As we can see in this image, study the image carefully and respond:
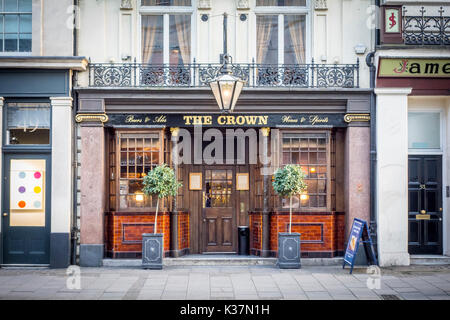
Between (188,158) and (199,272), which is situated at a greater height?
(188,158)

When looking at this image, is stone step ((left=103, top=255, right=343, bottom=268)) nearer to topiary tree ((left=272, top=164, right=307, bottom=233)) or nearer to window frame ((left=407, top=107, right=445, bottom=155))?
topiary tree ((left=272, top=164, right=307, bottom=233))

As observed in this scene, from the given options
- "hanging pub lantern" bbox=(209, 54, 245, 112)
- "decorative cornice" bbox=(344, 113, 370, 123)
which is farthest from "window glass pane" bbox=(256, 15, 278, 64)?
"decorative cornice" bbox=(344, 113, 370, 123)

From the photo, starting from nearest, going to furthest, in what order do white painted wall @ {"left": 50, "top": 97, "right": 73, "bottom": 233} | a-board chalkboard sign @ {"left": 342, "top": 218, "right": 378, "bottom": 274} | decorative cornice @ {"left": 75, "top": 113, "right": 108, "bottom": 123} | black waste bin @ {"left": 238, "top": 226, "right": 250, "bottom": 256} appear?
a-board chalkboard sign @ {"left": 342, "top": 218, "right": 378, "bottom": 274} < white painted wall @ {"left": 50, "top": 97, "right": 73, "bottom": 233} < decorative cornice @ {"left": 75, "top": 113, "right": 108, "bottom": 123} < black waste bin @ {"left": 238, "top": 226, "right": 250, "bottom": 256}

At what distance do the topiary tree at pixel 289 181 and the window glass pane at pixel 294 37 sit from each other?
2.96 meters

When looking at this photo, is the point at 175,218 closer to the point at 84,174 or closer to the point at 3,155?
the point at 84,174

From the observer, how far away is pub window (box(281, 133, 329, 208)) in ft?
43.7

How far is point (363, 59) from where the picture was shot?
13062 mm

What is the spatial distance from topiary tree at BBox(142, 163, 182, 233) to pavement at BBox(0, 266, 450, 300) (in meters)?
1.88

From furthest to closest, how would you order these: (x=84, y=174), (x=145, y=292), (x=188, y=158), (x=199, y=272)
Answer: (x=188, y=158)
(x=84, y=174)
(x=199, y=272)
(x=145, y=292)

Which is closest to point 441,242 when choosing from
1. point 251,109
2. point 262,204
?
point 262,204

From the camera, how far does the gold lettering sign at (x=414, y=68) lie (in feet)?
41.5

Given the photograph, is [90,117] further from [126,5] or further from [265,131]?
[265,131]

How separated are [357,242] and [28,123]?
28.2 ft

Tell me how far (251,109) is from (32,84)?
5.52 m
